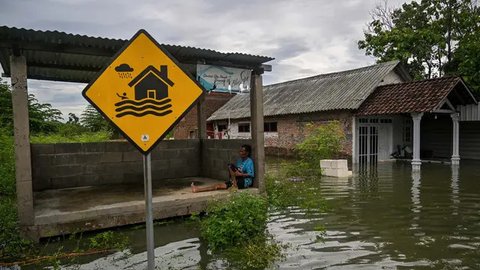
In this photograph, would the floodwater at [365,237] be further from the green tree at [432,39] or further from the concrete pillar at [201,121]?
the green tree at [432,39]

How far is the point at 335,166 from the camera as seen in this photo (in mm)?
13297

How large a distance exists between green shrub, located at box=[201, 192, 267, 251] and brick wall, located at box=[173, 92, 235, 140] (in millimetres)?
22697

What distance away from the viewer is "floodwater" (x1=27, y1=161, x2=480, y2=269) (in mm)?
4840

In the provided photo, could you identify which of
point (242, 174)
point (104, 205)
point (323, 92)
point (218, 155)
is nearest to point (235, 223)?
point (242, 174)

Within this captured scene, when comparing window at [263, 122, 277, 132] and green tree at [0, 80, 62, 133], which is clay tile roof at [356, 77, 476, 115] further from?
green tree at [0, 80, 62, 133]

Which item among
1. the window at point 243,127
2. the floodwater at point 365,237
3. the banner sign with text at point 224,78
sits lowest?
the floodwater at point 365,237

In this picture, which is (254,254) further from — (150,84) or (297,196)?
(297,196)

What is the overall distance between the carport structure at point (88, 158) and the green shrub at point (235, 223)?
4.58ft

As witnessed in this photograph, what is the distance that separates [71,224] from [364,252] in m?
4.54

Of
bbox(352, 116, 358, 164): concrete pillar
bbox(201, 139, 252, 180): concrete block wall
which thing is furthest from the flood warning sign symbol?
bbox(352, 116, 358, 164): concrete pillar

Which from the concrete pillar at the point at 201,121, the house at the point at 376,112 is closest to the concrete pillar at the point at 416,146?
the house at the point at 376,112

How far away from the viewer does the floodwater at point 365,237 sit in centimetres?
484

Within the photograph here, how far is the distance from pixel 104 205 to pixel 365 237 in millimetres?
4536

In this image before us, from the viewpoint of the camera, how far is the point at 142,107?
9.31 ft
